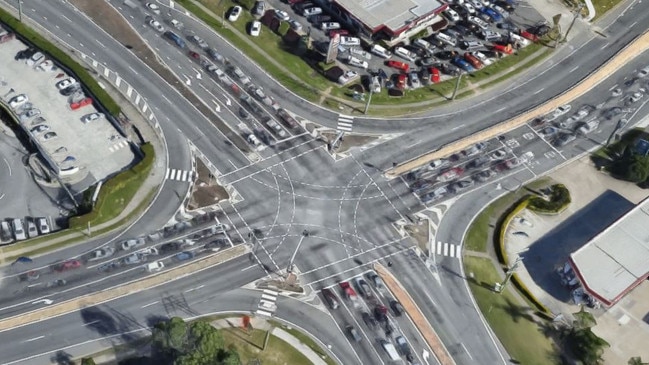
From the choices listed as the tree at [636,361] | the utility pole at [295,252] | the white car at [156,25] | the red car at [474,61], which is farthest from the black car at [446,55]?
the tree at [636,361]

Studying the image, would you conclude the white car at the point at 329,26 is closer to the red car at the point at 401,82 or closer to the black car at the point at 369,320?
the red car at the point at 401,82

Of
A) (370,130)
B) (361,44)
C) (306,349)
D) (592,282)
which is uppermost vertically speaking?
(361,44)

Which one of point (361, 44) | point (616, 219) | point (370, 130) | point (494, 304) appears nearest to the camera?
point (494, 304)

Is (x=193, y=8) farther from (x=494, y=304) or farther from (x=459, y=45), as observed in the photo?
(x=494, y=304)

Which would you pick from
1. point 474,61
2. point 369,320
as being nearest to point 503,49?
point 474,61

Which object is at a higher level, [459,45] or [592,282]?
[459,45]

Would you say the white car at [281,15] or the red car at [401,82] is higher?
the white car at [281,15]

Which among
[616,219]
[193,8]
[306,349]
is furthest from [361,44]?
[306,349]
